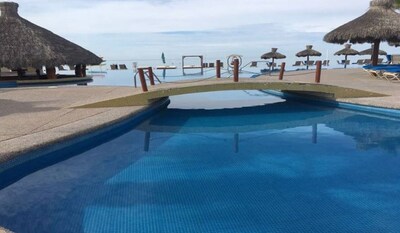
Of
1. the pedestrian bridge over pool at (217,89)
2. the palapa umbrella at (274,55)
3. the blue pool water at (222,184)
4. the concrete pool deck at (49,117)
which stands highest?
the palapa umbrella at (274,55)

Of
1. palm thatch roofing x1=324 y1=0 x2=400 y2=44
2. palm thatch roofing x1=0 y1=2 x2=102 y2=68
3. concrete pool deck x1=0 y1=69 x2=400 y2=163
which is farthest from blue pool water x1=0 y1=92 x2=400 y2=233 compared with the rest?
palm thatch roofing x1=0 y1=2 x2=102 y2=68

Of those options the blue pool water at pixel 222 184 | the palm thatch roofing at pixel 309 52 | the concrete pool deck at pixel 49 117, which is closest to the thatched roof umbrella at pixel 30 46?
the concrete pool deck at pixel 49 117

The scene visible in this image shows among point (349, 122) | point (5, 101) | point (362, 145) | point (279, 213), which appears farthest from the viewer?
point (5, 101)

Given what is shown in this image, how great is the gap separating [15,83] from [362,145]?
1850 cm

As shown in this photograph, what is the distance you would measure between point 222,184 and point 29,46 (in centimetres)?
1909

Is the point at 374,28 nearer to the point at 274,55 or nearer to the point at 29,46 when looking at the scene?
the point at 274,55

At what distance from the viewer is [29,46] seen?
1998 cm

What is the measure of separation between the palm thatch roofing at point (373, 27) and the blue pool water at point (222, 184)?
10.0m

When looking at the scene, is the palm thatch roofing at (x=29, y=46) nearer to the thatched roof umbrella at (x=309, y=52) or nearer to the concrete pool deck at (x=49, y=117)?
the concrete pool deck at (x=49, y=117)

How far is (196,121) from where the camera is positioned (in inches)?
394

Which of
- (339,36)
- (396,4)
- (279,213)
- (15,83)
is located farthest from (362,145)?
(15,83)

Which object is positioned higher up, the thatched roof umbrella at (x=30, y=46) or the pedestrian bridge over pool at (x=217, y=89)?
the thatched roof umbrella at (x=30, y=46)

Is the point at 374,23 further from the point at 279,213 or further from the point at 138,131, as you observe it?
the point at 279,213

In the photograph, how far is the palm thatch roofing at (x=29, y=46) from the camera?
19.3 meters
